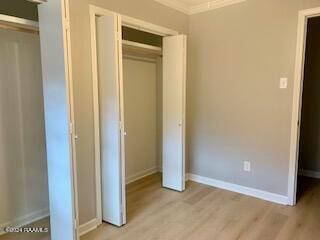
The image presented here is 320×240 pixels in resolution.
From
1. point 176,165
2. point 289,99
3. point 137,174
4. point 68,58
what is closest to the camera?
point 68,58

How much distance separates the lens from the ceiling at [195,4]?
3241 mm

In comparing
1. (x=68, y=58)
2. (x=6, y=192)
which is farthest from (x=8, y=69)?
(x=6, y=192)

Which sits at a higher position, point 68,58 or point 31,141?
point 68,58

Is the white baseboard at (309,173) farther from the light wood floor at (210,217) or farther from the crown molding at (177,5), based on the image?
the crown molding at (177,5)

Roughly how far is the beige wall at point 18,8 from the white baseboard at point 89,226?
208 centimetres

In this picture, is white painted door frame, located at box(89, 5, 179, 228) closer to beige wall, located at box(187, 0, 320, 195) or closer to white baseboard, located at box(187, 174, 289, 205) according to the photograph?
beige wall, located at box(187, 0, 320, 195)

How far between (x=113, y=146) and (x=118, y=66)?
2.44ft

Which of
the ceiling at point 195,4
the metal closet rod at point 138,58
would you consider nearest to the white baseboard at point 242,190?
the metal closet rod at point 138,58

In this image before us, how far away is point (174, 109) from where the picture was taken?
3.32 metres

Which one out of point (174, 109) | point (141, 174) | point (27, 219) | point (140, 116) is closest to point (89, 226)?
point (27, 219)

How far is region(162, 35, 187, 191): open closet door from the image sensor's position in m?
3.20

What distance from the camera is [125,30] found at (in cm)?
357

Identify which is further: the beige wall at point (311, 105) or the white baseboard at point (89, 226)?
the beige wall at point (311, 105)

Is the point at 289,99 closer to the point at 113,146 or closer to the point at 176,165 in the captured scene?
the point at 176,165
